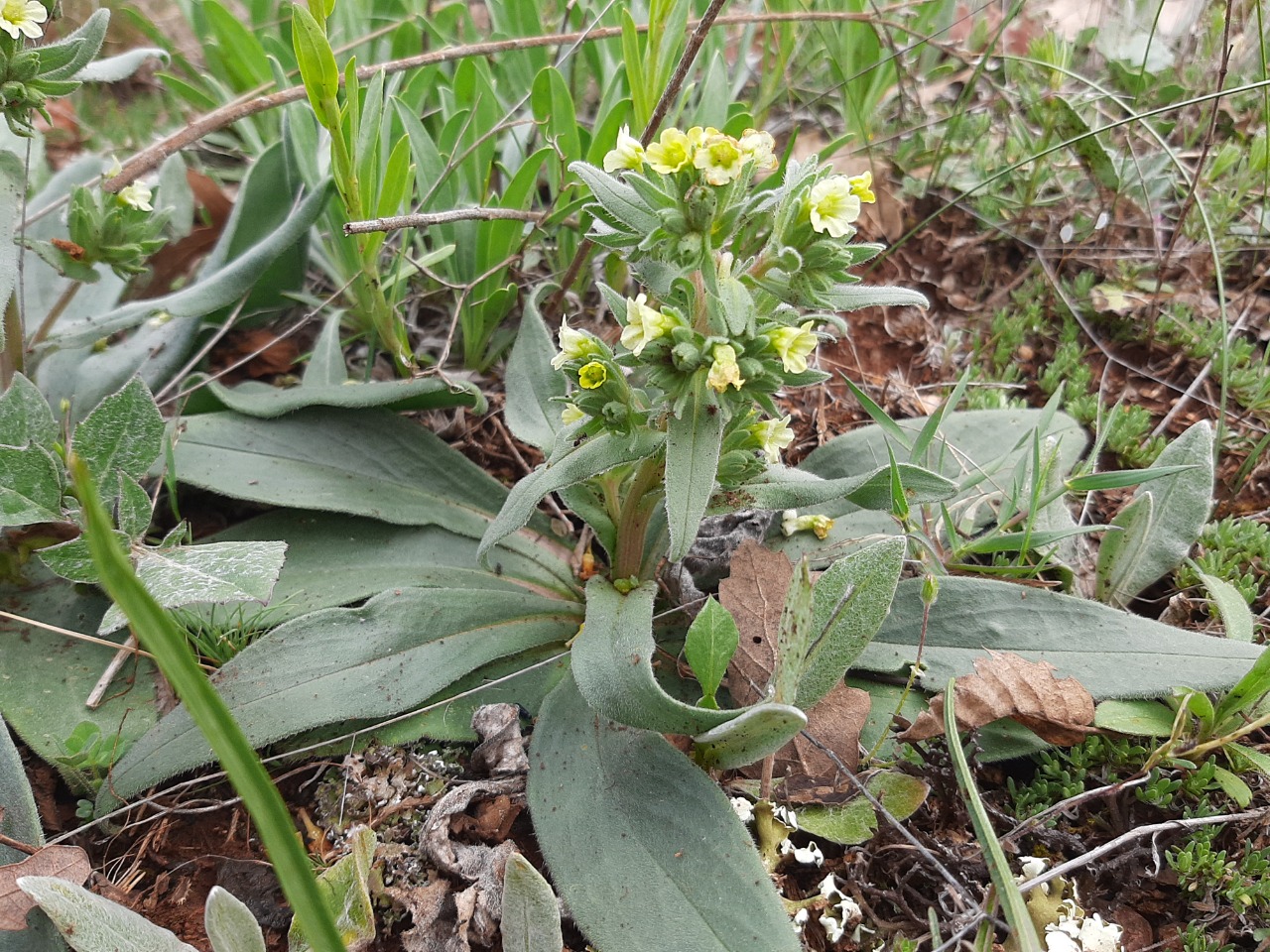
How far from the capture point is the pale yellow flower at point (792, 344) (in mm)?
1604

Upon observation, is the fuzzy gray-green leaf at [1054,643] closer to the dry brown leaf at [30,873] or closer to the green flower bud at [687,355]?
the green flower bud at [687,355]

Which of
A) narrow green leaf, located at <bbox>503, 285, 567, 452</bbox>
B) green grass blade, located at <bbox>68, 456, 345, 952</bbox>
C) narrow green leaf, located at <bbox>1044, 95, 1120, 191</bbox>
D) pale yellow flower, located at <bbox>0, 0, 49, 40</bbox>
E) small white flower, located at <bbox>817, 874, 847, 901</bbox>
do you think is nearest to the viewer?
green grass blade, located at <bbox>68, 456, 345, 952</bbox>

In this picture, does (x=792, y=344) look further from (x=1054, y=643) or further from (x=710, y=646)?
(x=1054, y=643)

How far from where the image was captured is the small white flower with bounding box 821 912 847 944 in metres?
1.60

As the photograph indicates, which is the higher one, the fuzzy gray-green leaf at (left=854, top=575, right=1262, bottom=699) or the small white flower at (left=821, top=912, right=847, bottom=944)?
the fuzzy gray-green leaf at (left=854, top=575, right=1262, bottom=699)

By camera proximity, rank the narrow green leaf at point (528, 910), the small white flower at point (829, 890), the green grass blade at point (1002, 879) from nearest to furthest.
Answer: the green grass blade at point (1002, 879), the narrow green leaf at point (528, 910), the small white flower at point (829, 890)

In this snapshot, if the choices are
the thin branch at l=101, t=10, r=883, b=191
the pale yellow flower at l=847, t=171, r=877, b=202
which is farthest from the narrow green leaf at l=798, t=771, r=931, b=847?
the thin branch at l=101, t=10, r=883, b=191

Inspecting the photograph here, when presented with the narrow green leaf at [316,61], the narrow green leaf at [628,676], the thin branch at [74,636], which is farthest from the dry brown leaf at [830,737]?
the narrow green leaf at [316,61]

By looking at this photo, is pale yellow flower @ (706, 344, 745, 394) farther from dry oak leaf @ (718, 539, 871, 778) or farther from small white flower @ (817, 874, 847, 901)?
small white flower @ (817, 874, 847, 901)

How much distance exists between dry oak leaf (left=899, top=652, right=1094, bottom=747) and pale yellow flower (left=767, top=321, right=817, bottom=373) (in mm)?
770

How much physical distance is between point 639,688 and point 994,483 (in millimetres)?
1248

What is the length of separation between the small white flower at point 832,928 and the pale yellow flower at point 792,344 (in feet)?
3.31

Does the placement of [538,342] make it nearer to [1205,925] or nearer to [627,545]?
[627,545]

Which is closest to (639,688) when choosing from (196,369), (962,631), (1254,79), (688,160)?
(962,631)
